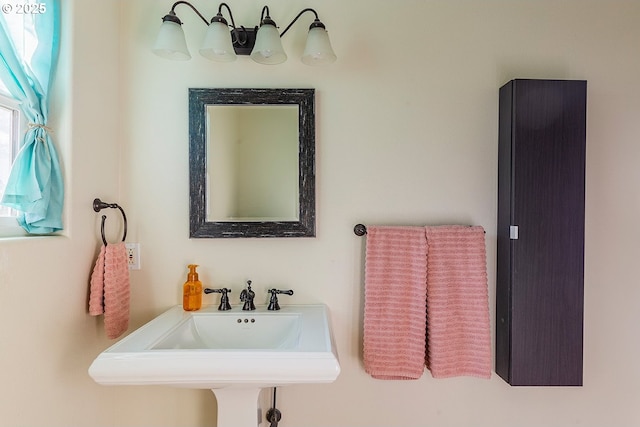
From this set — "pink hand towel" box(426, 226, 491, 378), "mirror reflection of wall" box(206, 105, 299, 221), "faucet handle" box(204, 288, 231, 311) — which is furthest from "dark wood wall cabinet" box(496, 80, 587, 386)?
"faucet handle" box(204, 288, 231, 311)

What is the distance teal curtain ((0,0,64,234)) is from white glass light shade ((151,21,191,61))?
12.5 inches

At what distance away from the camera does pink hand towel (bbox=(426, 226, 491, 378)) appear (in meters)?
1.37

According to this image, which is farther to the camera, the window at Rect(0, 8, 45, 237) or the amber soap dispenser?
the amber soap dispenser

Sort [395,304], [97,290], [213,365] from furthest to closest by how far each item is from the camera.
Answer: [395,304] → [97,290] → [213,365]

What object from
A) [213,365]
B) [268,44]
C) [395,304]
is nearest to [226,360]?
[213,365]

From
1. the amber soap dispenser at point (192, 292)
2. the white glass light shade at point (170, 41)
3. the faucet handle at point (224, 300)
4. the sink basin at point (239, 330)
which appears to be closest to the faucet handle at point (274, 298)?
the sink basin at point (239, 330)

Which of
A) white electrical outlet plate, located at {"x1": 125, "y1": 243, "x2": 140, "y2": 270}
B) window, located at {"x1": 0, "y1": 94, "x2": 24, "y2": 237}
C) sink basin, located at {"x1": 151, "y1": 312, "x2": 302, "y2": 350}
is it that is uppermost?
window, located at {"x1": 0, "y1": 94, "x2": 24, "y2": 237}

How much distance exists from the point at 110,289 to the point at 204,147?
0.66 metres

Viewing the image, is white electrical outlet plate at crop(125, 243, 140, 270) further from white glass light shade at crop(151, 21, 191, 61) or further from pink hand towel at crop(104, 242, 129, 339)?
white glass light shade at crop(151, 21, 191, 61)

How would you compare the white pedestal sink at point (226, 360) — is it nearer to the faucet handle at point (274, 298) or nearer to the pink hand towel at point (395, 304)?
the faucet handle at point (274, 298)

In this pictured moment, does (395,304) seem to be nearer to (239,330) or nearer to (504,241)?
(504,241)

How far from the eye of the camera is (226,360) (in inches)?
37.5

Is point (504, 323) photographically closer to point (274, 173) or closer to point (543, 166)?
point (543, 166)

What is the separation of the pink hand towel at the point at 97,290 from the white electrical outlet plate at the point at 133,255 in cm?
19
